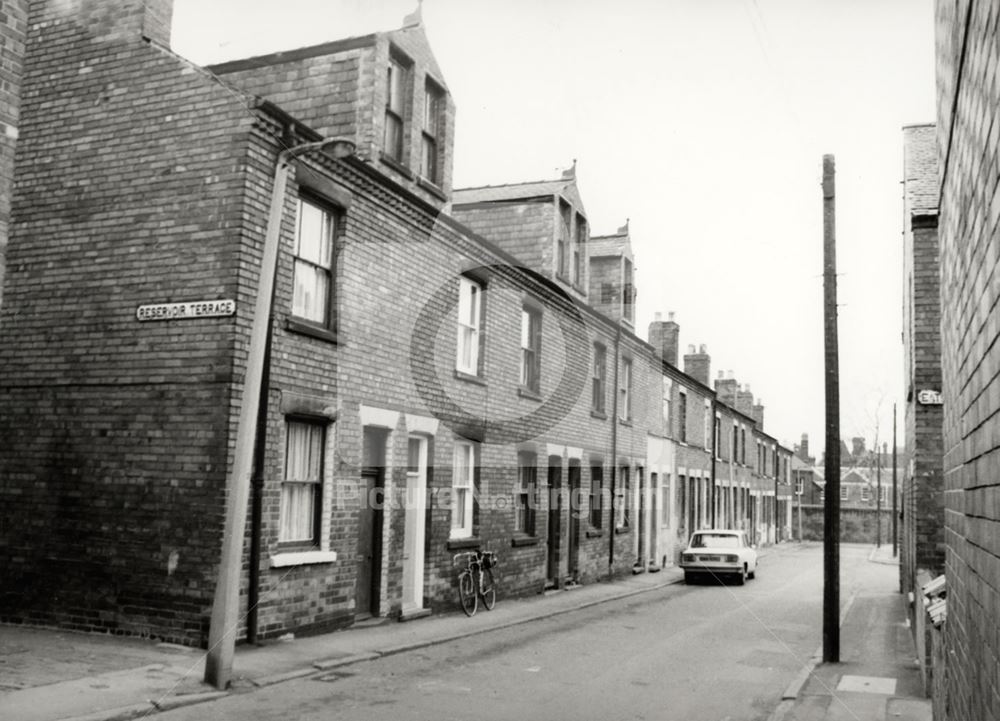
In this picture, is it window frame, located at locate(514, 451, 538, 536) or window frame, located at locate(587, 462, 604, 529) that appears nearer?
window frame, located at locate(514, 451, 538, 536)

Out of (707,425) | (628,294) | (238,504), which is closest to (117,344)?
(238,504)

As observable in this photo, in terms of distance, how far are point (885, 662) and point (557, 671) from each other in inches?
202

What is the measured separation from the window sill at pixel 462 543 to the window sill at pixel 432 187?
6.49 meters

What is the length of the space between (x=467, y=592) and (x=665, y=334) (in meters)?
22.2

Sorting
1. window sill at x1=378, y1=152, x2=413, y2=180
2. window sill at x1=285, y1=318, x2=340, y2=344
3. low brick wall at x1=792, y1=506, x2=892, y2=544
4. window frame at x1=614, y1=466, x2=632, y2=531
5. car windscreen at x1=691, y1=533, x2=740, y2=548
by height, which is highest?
window sill at x1=378, y1=152, x2=413, y2=180

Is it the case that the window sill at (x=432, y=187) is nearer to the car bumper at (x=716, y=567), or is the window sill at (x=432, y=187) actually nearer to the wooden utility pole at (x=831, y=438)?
the wooden utility pole at (x=831, y=438)

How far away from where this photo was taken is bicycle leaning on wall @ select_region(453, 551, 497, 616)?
16.8 metres

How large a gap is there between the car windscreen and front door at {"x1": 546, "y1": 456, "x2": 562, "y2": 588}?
23.0 feet

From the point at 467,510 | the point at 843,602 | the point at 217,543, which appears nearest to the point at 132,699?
the point at 217,543

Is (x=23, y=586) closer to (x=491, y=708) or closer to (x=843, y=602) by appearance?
(x=491, y=708)

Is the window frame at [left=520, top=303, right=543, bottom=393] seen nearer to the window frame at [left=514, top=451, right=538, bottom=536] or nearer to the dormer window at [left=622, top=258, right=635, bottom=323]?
the window frame at [left=514, top=451, right=538, bottom=536]

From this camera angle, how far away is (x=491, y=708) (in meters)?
9.52

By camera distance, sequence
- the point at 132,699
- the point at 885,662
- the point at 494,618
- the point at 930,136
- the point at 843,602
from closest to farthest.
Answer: the point at 132,699 → the point at 885,662 → the point at 494,618 → the point at 930,136 → the point at 843,602

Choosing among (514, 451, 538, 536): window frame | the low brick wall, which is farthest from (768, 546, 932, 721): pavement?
the low brick wall
